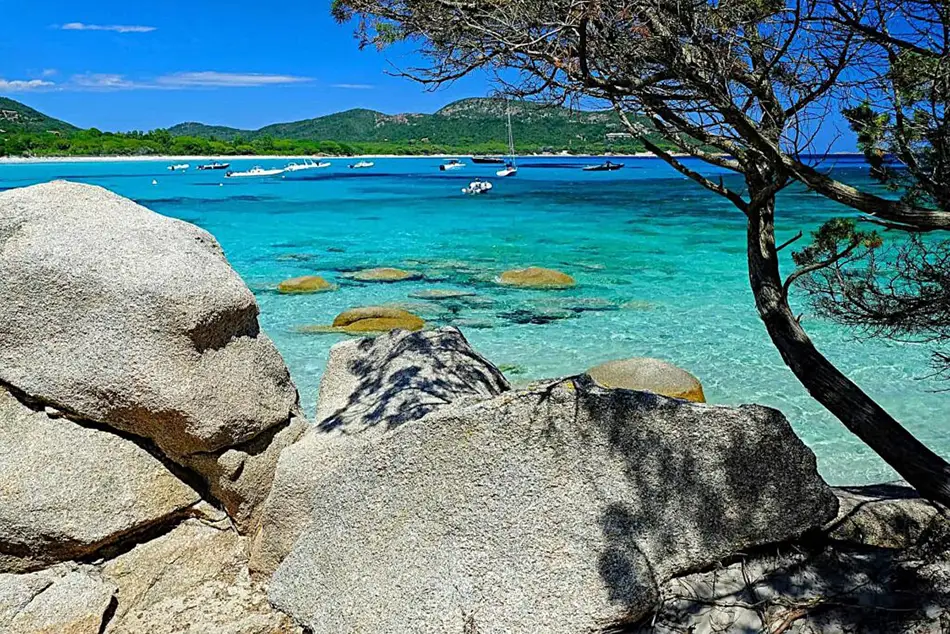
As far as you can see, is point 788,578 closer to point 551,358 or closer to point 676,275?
point 551,358

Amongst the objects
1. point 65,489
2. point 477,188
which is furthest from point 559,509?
point 477,188

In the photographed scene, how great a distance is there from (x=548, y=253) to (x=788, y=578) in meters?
20.7

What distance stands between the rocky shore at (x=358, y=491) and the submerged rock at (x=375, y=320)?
7.26 meters

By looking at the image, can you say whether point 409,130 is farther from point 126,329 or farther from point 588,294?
point 126,329

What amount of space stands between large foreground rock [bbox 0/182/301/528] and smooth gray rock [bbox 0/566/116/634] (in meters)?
0.85

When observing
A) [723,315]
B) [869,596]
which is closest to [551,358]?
[723,315]

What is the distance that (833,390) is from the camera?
157 inches

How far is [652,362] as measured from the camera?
9.56 m

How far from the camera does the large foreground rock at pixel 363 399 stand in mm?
4477

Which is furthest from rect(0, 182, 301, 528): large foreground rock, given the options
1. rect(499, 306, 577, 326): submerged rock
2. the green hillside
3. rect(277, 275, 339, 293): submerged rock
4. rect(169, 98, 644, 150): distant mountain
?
rect(169, 98, 644, 150): distant mountain

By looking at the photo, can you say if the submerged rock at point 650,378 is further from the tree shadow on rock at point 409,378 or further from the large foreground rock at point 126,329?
the large foreground rock at point 126,329

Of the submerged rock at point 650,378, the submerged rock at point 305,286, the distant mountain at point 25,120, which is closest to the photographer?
the submerged rock at point 650,378

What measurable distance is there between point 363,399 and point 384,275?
13.9 metres

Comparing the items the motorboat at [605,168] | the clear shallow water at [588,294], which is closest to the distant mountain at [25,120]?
the motorboat at [605,168]
